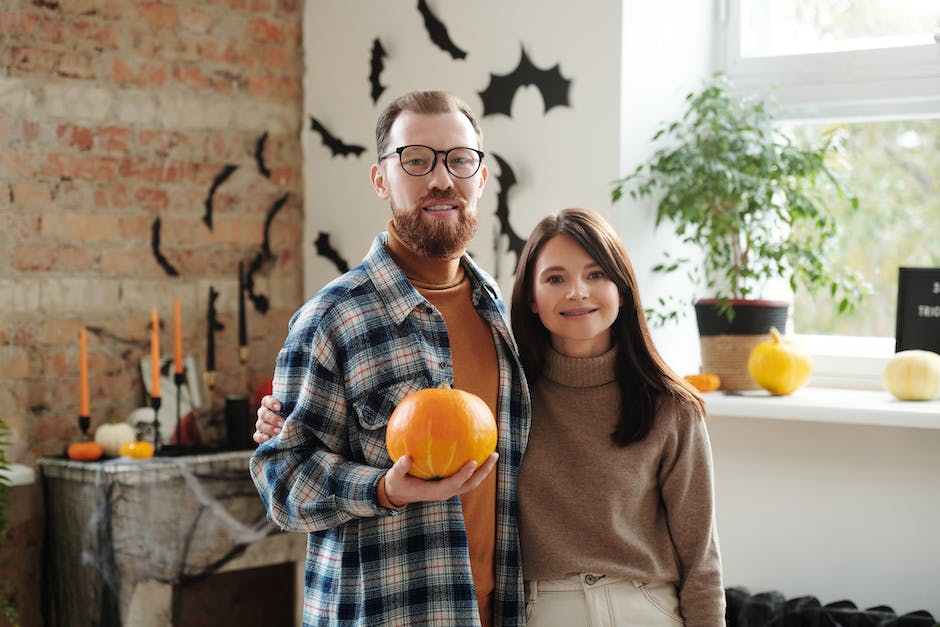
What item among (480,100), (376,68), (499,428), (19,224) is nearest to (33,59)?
(19,224)

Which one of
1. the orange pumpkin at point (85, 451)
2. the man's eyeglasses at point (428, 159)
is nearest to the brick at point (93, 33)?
the orange pumpkin at point (85, 451)

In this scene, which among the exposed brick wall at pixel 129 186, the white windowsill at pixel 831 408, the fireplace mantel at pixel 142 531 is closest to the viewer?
the white windowsill at pixel 831 408

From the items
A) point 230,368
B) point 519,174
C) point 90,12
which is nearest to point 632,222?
point 519,174

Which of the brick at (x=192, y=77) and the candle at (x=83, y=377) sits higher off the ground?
the brick at (x=192, y=77)

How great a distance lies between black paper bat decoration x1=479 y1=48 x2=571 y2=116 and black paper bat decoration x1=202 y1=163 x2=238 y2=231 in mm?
836

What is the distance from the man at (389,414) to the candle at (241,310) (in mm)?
1435

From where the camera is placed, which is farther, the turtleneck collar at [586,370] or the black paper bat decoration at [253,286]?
the black paper bat decoration at [253,286]

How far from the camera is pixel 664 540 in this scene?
1718 mm

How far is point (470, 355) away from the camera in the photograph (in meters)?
1.73

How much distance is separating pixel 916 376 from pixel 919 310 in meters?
0.20

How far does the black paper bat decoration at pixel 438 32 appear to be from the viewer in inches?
116

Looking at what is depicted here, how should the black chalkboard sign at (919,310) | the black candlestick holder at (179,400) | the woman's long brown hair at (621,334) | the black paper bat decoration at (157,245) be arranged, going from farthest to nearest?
1. the black paper bat decoration at (157,245)
2. the black candlestick holder at (179,400)
3. the black chalkboard sign at (919,310)
4. the woman's long brown hair at (621,334)

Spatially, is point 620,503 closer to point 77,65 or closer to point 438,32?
point 438,32

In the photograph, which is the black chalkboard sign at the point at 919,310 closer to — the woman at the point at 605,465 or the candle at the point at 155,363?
the woman at the point at 605,465
